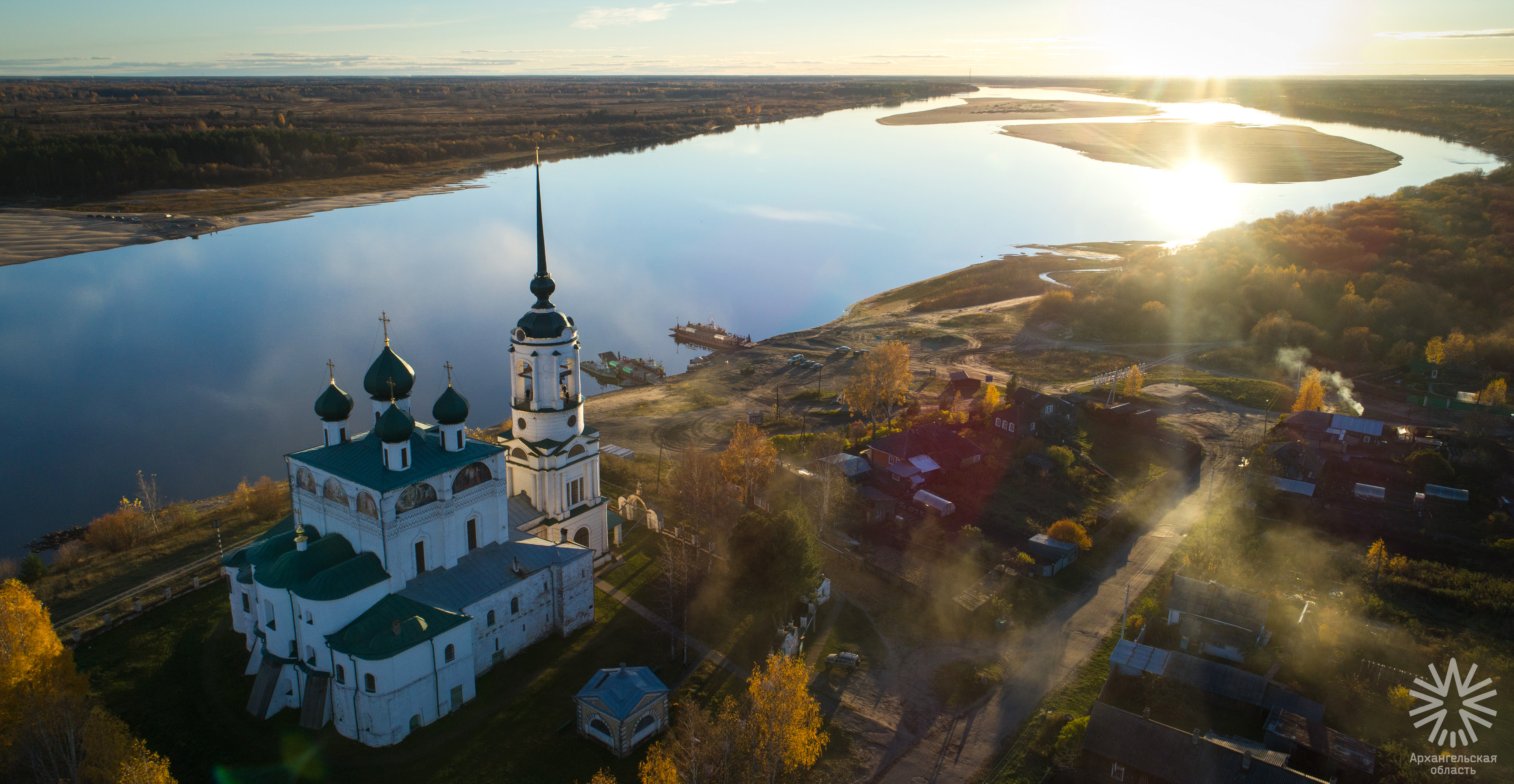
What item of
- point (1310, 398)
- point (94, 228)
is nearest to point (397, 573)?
point (1310, 398)

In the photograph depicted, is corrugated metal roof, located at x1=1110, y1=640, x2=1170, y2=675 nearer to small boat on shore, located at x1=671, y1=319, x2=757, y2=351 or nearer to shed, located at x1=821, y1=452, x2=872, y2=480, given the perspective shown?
shed, located at x1=821, y1=452, x2=872, y2=480

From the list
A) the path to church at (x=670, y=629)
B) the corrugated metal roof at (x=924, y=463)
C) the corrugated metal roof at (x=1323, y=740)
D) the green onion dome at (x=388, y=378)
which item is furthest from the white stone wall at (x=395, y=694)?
the corrugated metal roof at (x=924, y=463)

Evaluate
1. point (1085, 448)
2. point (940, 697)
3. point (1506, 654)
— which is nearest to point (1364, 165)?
point (1085, 448)

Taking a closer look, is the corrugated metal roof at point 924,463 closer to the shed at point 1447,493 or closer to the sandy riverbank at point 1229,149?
the shed at point 1447,493

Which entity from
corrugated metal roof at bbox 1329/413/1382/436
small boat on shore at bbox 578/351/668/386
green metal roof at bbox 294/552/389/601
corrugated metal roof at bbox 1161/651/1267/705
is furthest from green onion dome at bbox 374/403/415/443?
corrugated metal roof at bbox 1329/413/1382/436

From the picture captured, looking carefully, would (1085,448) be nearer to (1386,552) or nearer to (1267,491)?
(1267,491)

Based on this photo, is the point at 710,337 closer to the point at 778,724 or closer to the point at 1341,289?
the point at 1341,289
